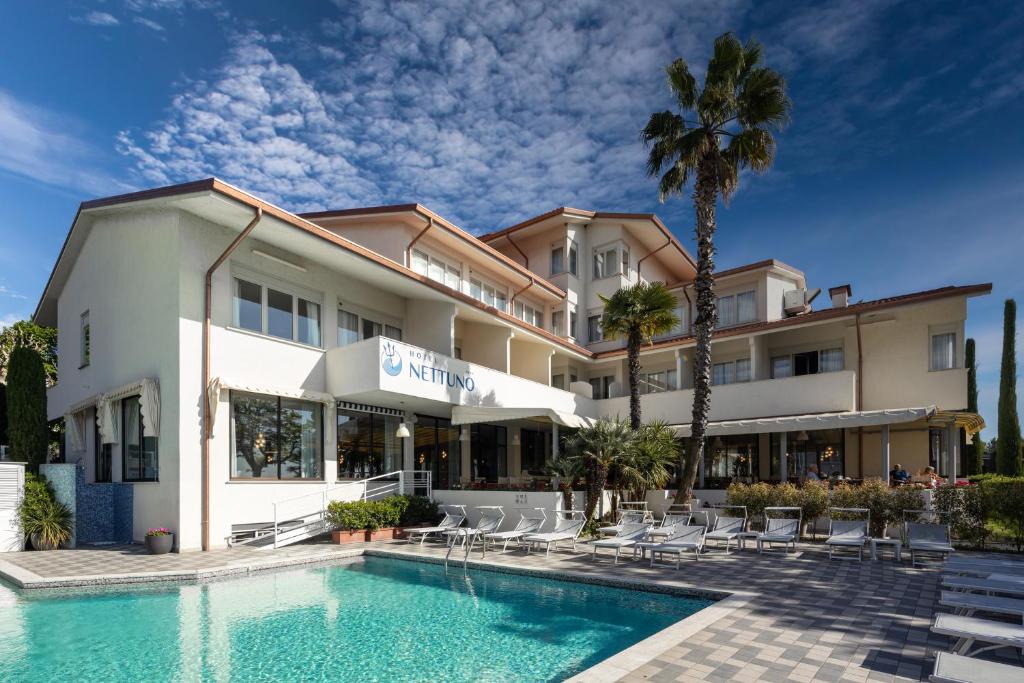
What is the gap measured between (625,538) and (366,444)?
31.7ft

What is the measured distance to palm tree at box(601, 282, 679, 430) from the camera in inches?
862

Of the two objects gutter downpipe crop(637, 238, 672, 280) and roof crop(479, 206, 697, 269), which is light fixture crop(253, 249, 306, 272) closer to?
roof crop(479, 206, 697, 269)

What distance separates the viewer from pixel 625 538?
14.1 meters

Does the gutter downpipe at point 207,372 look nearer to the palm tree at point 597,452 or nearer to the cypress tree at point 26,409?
the cypress tree at point 26,409

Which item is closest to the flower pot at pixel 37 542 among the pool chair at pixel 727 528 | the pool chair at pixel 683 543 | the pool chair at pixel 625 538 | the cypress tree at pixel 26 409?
the cypress tree at pixel 26 409

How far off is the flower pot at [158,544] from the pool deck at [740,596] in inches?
18.2

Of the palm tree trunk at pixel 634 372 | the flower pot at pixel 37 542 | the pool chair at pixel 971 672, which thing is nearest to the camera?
the pool chair at pixel 971 672

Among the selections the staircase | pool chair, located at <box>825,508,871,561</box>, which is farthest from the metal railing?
pool chair, located at <box>825,508,871,561</box>

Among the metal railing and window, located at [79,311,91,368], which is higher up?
window, located at [79,311,91,368]

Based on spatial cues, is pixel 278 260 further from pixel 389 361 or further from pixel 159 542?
pixel 159 542

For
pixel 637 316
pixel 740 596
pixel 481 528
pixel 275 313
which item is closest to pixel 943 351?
pixel 637 316

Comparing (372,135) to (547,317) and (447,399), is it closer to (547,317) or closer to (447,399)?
(447,399)

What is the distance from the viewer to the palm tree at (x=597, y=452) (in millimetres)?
17625

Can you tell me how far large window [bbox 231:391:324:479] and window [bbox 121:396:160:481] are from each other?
6.74 ft
